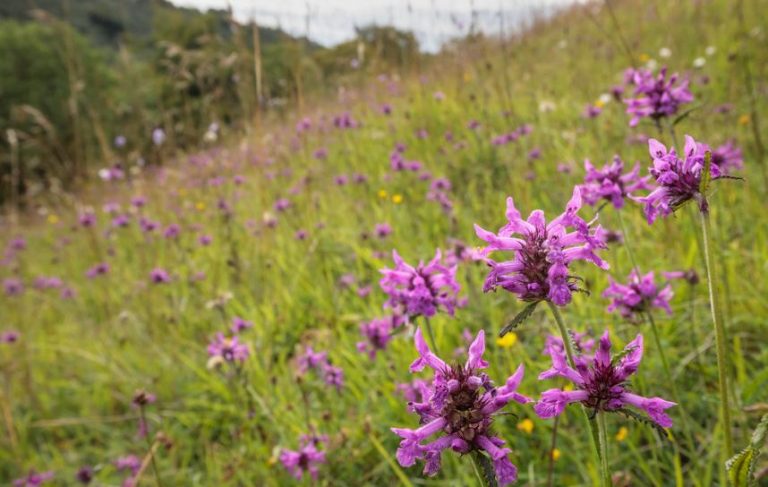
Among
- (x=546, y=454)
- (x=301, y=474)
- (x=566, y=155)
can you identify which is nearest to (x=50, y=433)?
(x=301, y=474)

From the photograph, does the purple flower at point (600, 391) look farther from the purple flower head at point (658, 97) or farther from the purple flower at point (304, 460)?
the purple flower at point (304, 460)

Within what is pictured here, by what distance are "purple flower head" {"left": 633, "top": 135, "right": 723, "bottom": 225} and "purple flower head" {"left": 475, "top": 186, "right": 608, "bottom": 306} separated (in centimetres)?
11

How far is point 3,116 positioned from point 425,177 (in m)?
21.9

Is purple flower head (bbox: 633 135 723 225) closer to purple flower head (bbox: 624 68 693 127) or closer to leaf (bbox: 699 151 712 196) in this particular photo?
leaf (bbox: 699 151 712 196)

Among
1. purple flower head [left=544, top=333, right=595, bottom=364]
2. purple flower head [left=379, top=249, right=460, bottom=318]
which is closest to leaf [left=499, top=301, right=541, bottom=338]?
purple flower head [left=544, top=333, right=595, bottom=364]

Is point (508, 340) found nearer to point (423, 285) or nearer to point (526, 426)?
point (526, 426)

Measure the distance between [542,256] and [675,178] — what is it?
0.75ft

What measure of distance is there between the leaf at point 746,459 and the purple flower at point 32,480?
2855 mm

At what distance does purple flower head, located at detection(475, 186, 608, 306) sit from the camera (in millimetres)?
694

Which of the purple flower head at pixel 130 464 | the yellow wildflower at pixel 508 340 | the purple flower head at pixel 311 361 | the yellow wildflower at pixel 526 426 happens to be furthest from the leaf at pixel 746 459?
the purple flower head at pixel 130 464

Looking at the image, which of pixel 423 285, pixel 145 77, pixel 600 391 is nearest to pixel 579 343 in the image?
pixel 423 285

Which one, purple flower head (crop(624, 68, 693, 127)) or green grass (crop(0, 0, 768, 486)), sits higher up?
purple flower head (crop(624, 68, 693, 127))

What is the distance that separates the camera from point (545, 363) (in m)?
1.92

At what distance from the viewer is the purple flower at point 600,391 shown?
694 millimetres
